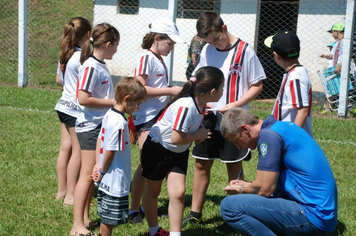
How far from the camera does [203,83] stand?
361cm

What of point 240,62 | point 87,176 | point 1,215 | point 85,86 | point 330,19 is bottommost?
point 1,215

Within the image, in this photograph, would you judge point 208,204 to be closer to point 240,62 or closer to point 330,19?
point 240,62

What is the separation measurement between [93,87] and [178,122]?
840 millimetres

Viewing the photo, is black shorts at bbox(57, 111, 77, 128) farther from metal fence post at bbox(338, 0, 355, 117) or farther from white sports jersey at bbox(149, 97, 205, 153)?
metal fence post at bbox(338, 0, 355, 117)

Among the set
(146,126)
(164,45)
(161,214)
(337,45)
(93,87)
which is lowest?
(161,214)

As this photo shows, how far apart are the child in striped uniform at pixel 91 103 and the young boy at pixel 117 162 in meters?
0.42

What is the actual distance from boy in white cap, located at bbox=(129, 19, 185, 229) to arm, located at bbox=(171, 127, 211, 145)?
0.72 m

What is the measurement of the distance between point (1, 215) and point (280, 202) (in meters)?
2.56

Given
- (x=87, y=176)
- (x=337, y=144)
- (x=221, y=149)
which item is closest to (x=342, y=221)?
(x=221, y=149)

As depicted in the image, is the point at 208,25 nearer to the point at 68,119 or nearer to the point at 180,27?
the point at 68,119

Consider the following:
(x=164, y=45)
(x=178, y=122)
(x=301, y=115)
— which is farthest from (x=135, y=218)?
(x=301, y=115)

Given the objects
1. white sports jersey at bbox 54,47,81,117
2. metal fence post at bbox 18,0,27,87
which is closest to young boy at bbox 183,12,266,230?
white sports jersey at bbox 54,47,81,117

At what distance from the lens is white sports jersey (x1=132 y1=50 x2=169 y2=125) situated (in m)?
4.28

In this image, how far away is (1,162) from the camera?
5.71 m
